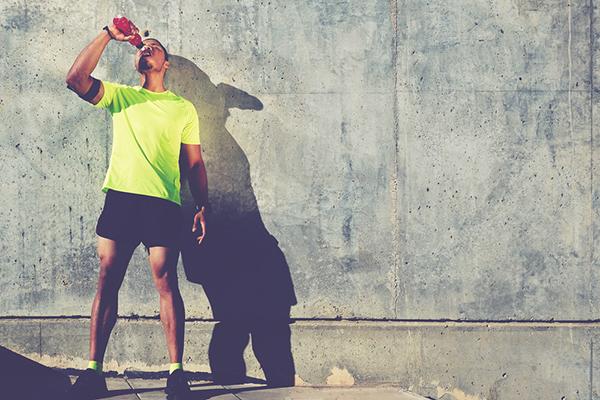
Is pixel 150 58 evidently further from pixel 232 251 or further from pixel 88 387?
pixel 88 387

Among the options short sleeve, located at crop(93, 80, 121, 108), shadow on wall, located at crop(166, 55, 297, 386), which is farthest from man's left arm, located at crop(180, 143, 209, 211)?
short sleeve, located at crop(93, 80, 121, 108)

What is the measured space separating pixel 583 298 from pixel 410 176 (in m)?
1.61

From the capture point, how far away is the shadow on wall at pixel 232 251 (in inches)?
277

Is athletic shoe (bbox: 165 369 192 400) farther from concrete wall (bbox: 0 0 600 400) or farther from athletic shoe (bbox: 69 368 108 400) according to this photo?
concrete wall (bbox: 0 0 600 400)

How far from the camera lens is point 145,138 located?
21.8ft

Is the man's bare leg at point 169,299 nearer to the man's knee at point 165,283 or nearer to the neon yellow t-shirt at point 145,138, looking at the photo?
the man's knee at point 165,283

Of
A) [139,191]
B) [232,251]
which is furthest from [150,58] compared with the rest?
[232,251]

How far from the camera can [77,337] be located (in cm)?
699

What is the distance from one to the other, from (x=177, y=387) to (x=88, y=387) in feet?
1.93

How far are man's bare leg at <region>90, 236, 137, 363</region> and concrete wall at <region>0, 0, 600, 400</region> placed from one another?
46 centimetres

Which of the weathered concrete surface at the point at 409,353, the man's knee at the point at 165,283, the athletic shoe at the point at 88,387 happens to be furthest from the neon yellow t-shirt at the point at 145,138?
the athletic shoe at the point at 88,387

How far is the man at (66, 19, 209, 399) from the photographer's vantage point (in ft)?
21.1

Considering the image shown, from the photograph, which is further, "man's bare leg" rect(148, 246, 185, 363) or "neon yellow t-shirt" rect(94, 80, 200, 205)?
"neon yellow t-shirt" rect(94, 80, 200, 205)

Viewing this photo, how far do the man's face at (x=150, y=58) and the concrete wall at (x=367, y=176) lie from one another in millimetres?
189
